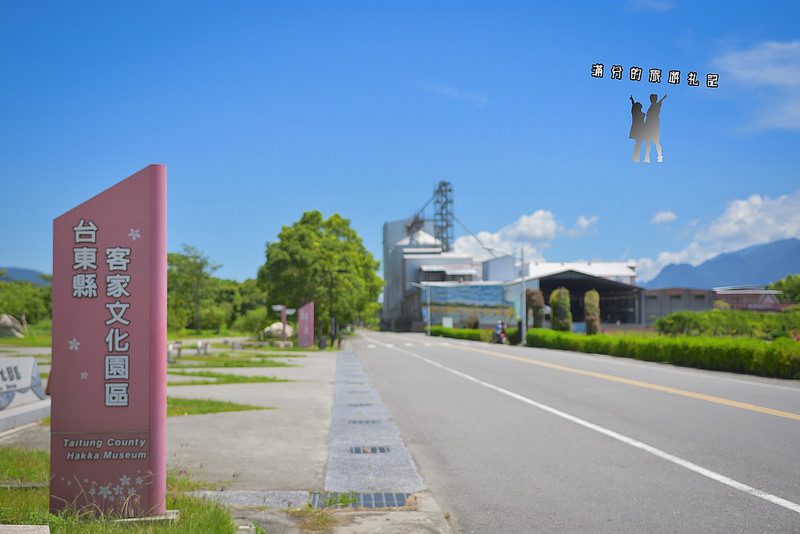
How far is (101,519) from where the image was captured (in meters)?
4.95

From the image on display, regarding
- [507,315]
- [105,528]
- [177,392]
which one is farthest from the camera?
[507,315]

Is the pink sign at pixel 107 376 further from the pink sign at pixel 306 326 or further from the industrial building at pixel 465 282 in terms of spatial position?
the industrial building at pixel 465 282

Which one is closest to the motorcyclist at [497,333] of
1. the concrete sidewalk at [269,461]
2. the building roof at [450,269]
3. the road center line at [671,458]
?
the road center line at [671,458]

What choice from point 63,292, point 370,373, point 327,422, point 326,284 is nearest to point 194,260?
point 326,284

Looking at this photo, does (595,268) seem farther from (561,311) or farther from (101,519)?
Result: (101,519)

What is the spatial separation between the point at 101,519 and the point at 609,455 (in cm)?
588

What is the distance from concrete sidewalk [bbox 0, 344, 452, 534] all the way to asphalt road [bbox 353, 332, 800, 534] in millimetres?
618

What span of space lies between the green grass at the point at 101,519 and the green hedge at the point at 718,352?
1831 centimetres

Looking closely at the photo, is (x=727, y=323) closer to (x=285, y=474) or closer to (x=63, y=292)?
(x=285, y=474)

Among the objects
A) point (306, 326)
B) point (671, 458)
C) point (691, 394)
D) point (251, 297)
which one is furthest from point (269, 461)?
point (251, 297)

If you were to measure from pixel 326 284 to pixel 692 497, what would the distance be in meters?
50.2

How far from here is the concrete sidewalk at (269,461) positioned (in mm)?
5773

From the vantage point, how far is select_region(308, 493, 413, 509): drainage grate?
637cm

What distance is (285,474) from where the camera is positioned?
7723mm
